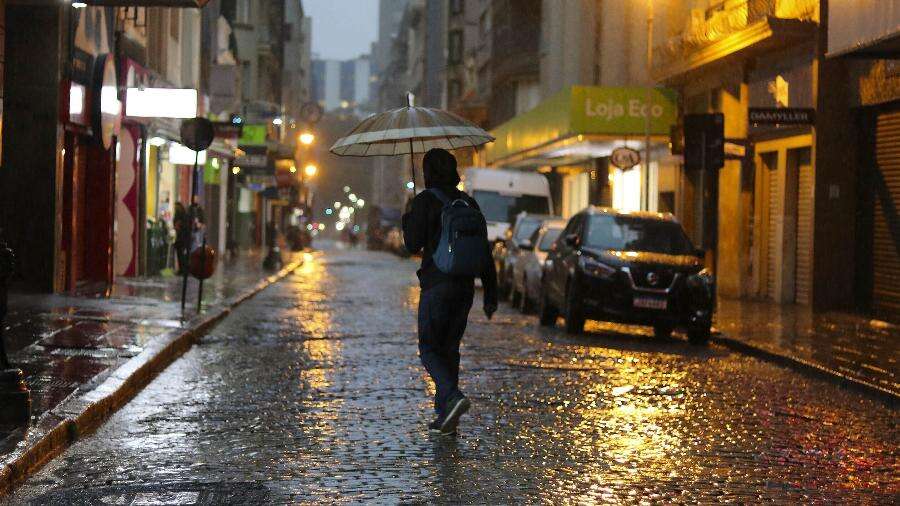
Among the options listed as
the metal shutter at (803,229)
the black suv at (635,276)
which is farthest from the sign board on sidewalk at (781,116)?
the black suv at (635,276)

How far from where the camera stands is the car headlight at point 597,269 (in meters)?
17.7

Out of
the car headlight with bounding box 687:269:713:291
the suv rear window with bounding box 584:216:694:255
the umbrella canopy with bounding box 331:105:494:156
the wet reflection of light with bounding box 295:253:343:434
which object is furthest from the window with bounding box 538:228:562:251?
the umbrella canopy with bounding box 331:105:494:156

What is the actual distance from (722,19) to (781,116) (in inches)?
213

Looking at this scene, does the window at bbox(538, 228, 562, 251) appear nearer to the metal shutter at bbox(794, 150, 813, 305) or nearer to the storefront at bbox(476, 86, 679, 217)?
the metal shutter at bbox(794, 150, 813, 305)

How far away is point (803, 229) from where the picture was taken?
85.0ft

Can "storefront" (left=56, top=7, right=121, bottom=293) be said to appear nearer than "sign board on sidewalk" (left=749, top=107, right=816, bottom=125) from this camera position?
Yes

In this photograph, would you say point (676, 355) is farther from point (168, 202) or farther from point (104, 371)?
point (168, 202)

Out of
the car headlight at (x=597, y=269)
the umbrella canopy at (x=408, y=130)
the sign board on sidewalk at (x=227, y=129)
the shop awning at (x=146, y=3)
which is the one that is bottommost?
the car headlight at (x=597, y=269)

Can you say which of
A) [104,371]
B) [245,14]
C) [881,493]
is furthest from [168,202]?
[245,14]

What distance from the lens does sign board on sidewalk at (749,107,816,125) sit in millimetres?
22203

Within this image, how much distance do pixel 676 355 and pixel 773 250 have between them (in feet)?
40.4

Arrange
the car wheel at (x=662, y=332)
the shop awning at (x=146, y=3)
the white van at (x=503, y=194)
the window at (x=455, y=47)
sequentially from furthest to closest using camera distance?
1. the window at (x=455, y=47)
2. the white van at (x=503, y=194)
3. the car wheel at (x=662, y=332)
4. the shop awning at (x=146, y=3)

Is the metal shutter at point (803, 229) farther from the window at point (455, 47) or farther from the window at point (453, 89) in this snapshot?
the window at point (455, 47)

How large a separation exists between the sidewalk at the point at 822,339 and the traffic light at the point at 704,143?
229 cm
